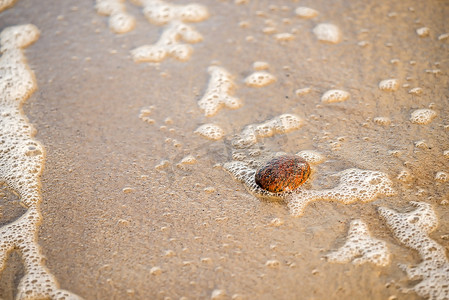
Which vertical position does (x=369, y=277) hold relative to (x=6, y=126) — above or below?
below

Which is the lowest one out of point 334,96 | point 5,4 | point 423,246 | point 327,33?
point 423,246

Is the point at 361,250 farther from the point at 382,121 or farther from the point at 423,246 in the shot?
the point at 382,121

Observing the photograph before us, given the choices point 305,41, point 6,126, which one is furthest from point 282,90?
point 6,126

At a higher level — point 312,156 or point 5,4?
point 5,4

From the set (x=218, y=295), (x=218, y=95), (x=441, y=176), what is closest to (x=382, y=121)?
(x=441, y=176)

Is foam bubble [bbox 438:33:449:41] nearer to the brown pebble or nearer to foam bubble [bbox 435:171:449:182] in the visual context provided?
foam bubble [bbox 435:171:449:182]

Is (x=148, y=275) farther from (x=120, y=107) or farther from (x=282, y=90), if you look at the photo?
(x=282, y=90)

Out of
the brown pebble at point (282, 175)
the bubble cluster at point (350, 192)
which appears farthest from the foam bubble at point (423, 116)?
the brown pebble at point (282, 175)

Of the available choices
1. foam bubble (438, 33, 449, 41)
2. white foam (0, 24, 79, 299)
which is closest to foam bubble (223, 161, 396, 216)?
white foam (0, 24, 79, 299)
